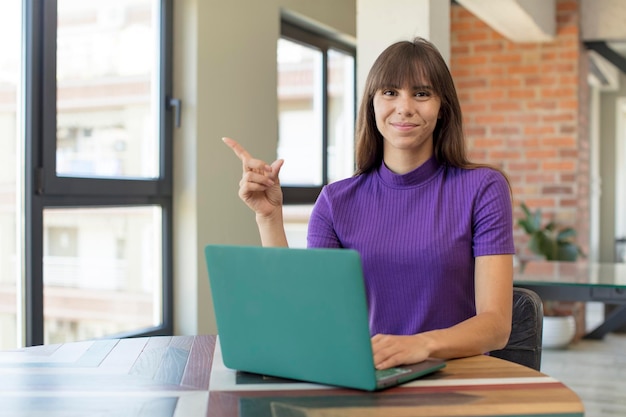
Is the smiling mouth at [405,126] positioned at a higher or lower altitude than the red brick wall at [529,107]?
lower

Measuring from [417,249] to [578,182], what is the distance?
4675 millimetres

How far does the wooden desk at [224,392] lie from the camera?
121cm

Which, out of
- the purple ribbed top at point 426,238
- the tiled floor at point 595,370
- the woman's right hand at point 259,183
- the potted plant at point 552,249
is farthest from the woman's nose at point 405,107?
the potted plant at point 552,249

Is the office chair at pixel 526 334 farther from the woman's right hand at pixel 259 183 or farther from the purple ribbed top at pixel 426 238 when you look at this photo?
the woman's right hand at pixel 259 183

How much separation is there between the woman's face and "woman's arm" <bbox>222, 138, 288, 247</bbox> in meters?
0.27

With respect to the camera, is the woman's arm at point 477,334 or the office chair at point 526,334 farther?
the office chair at point 526,334

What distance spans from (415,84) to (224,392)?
0.84 metres

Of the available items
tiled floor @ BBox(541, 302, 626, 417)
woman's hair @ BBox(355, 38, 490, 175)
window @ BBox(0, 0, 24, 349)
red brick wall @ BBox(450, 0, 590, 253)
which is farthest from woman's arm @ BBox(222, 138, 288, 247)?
red brick wall @ BBox(450, 0, 590, 253)

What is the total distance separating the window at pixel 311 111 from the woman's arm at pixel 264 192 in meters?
3.46

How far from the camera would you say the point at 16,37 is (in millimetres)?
3311

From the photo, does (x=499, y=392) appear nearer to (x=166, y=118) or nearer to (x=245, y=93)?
(x=166, y=118)

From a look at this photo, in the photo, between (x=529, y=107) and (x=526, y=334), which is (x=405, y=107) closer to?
(x=526, y=334)

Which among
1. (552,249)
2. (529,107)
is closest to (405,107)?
(552,249)

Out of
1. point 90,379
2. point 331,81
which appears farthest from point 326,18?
point 90,379
